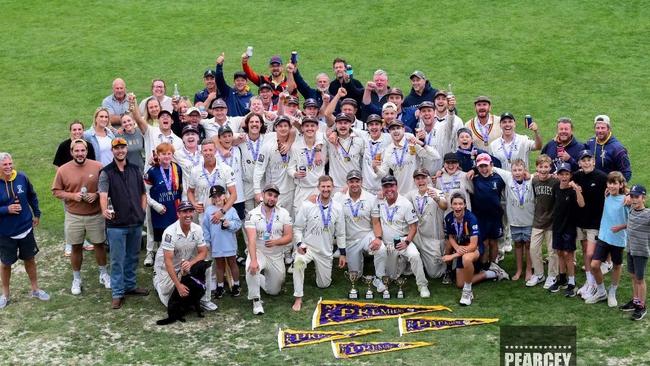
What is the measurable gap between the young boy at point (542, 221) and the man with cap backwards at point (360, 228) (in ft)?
6.22

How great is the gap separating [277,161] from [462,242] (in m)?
2.68

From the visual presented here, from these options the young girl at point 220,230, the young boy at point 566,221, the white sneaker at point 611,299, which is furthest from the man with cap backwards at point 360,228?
the white sneaker at point 611,299

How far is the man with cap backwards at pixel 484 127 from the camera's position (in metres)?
12.4

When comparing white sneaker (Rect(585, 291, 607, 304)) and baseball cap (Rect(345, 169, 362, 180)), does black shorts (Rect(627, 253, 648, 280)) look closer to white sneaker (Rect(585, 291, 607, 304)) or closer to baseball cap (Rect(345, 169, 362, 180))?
white sneaker (Rect(585, 291, 607, 304))

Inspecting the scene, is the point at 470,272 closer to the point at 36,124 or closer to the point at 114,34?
the point at 36,124

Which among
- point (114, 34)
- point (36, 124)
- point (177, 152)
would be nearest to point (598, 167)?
point (177, 152)

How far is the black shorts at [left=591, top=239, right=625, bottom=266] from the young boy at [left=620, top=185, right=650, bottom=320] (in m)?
0.18

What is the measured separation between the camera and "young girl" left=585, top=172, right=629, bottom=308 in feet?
34.6

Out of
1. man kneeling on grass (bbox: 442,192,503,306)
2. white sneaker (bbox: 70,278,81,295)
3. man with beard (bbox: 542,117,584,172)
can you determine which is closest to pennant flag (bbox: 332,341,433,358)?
man kneeling on grass (bbox: 442,192,503,306)

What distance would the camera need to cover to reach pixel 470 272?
11203 mm

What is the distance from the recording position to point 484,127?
40.8 feet

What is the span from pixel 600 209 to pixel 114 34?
45.0ft

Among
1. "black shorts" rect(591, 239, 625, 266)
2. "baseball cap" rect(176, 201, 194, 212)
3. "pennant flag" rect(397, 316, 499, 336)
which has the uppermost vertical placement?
"baseball cap" rect(176, 201, 194, 212)

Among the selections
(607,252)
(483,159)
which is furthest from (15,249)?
(607,252)
